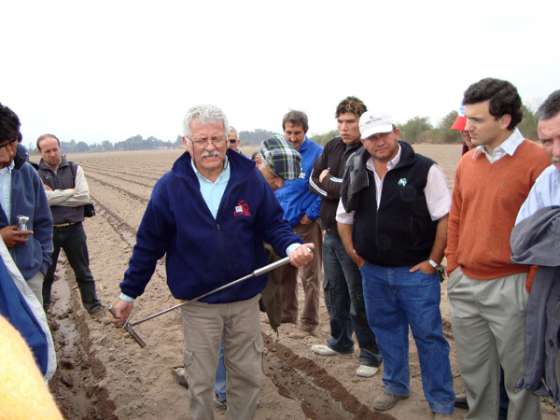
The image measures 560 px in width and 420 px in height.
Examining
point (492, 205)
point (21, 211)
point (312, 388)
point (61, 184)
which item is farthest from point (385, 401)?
point (61, 184)

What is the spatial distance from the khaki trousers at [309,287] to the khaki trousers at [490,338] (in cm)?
144

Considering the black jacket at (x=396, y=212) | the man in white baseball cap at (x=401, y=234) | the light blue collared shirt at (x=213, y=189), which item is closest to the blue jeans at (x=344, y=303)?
the man in white baseball cap at (x=401, y=234)

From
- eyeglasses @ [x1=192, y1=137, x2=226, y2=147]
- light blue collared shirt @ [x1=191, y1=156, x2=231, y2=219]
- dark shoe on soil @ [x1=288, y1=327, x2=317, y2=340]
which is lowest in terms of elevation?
dark shoe on soil @ [x1=288, y1=327, x2=317, y2=340]

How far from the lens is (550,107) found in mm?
2402

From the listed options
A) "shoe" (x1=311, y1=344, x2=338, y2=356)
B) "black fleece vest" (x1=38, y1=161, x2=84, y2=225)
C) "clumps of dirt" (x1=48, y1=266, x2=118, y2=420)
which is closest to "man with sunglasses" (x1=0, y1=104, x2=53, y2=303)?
"clumps of dirt" (x1=48, y1=266, x2=118, y2=420)

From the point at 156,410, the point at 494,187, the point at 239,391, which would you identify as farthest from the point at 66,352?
the point at 494,187

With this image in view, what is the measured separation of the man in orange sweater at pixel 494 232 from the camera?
283cm

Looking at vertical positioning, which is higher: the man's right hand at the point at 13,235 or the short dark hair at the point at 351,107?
the short dark hair at the point at 351,107

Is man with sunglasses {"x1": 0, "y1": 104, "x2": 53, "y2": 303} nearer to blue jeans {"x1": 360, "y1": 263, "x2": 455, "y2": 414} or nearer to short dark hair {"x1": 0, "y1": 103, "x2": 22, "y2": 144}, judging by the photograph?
short dark hair {"x1": 0, "y1": 103, "x2": 22, "y2": 144}

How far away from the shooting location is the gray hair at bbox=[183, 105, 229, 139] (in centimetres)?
286

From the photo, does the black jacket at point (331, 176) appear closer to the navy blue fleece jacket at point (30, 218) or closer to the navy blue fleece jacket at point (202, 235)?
the navy blue fleece jacket at point (202, 235)

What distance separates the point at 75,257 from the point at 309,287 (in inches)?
115

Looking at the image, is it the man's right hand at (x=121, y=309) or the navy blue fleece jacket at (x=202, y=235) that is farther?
the man's right hand at (x=121, y=309)

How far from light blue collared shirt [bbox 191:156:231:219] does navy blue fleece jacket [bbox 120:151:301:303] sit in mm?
43
